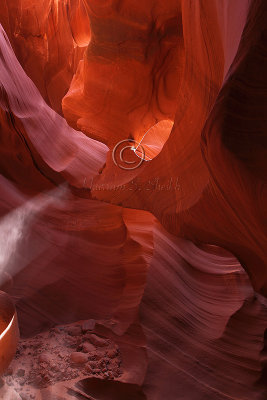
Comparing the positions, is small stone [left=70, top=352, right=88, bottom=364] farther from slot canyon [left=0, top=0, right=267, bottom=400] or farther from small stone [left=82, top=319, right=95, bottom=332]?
small stone [left=82, top=319, right=95, bottom=332]

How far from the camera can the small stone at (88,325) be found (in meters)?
2.74

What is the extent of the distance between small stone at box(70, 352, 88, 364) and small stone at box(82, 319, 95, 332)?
0.89ft

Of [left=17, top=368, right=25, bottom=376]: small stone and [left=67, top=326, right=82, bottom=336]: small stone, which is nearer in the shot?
[left=17, top=368, right=25, bottom=376]: small stone

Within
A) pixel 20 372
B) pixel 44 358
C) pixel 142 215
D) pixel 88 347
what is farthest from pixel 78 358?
pixel 142 215

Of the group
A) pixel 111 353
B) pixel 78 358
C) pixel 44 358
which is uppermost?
pixel 44 358

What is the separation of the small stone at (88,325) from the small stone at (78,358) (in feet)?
0.89

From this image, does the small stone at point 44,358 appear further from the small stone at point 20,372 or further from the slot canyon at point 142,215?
the small stone at point 20,372

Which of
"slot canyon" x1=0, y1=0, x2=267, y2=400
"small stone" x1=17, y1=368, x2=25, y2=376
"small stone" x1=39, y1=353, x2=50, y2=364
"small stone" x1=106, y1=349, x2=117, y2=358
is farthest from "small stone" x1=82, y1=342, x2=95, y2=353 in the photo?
"small stone" x1=17, y1=368, x2=25, y2=376

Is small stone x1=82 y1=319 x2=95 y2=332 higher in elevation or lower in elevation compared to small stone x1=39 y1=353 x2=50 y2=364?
lower

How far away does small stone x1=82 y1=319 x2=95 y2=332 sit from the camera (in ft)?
9.00

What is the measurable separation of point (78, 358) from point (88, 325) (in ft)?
1.14

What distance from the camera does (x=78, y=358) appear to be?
8.03 feet

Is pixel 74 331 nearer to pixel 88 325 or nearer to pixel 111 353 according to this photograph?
pixel 88 325

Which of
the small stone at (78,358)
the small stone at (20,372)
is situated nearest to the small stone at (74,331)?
the small stone at (78,358)
